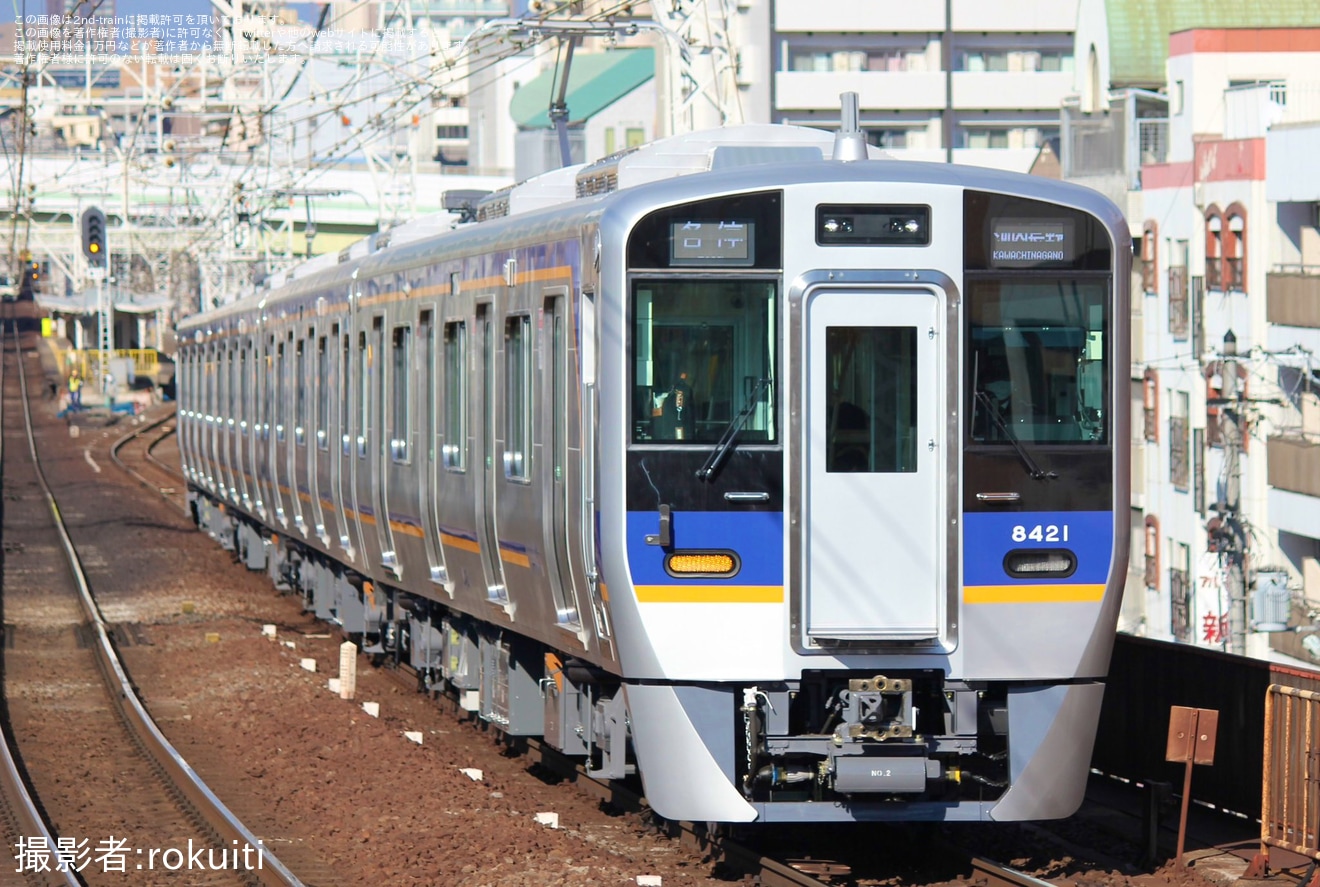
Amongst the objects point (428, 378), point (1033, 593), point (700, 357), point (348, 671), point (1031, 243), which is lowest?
point (348, 671)

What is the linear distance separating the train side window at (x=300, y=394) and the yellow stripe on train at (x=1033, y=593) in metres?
10.2

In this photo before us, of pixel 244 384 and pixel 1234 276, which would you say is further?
pixel 1234 276

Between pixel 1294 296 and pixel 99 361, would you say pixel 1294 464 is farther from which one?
pixel 99 361

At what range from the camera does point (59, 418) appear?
61.2m

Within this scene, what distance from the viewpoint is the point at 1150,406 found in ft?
108

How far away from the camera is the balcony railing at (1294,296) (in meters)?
26.4

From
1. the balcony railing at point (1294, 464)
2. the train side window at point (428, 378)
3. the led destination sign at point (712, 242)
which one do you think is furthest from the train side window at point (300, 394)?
the balcony railing at point (1294, 464)

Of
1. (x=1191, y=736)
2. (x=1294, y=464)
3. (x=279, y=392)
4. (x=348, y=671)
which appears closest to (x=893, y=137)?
(x=1294, y=464)

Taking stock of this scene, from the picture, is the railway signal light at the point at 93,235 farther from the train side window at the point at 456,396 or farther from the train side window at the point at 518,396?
the train side window at the point at 518,396

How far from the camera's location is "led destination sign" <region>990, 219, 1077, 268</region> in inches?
335

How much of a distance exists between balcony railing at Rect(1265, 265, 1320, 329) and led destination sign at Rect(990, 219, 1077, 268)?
1874 cm

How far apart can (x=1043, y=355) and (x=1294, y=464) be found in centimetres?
1919

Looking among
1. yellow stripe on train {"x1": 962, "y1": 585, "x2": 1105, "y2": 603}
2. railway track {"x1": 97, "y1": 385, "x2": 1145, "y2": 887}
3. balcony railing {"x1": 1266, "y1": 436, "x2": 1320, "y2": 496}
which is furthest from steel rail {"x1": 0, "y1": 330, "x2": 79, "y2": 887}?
balcony railing {"x1": 1266, "y1": 436, "x2": 1320, "y2": 496}

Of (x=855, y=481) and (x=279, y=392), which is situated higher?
(x=279, y=392)
